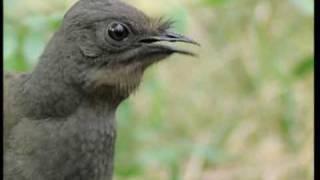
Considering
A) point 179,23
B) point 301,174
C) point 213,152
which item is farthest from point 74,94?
point 301,174

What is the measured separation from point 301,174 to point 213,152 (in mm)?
514

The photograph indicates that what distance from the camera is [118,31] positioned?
11.9 ft

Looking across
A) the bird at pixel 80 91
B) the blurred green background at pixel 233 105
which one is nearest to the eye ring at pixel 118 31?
the bird at pixel 80 91

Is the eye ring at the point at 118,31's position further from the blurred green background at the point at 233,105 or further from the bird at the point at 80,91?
the blurred green background at the point at 233,105

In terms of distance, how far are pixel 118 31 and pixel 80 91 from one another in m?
0.20

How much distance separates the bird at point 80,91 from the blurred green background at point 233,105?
156 cm

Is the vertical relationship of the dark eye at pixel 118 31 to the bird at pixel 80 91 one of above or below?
above

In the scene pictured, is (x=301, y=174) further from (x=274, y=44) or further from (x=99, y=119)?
(x=99, y=119)

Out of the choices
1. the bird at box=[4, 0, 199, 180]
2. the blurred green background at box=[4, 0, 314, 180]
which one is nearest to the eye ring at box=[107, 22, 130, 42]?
the bird at box=[4, 0, 199, 180]

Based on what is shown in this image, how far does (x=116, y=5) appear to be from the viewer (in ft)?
11.8

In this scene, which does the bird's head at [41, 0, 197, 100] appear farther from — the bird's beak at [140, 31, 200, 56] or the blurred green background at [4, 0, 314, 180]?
the blurred green background at [4, 0, 314, 180]

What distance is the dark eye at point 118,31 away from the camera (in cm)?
361

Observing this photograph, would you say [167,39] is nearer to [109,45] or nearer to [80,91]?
[109,45]

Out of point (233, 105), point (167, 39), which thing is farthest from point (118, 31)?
point (233, 105)
